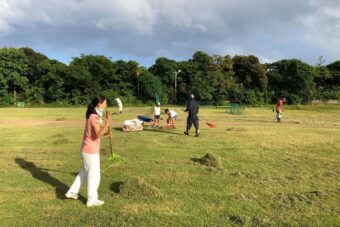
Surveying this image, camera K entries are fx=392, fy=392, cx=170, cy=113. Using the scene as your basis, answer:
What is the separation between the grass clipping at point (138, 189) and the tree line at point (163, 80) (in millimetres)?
54344

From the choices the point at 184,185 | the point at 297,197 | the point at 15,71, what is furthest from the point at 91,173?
the point at 15,71

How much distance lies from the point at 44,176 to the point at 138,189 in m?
2.85

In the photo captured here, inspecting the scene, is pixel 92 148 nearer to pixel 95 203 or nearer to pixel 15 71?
pixel 95 203

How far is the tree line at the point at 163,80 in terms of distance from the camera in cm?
6331

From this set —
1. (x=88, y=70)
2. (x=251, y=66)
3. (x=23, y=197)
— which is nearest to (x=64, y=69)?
(x=88, y=70)

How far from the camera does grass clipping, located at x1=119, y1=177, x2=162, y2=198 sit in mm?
7457

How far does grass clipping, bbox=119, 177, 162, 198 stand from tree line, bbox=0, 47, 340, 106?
5434 centimetres

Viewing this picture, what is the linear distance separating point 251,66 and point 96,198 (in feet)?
213

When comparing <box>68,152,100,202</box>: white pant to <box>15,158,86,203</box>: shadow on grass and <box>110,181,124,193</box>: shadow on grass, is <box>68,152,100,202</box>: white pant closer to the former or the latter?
<box>15,158,86,203</box>: shadow on grass

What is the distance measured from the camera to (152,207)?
6816mm

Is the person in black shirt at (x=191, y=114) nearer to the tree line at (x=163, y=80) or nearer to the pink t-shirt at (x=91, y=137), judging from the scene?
the pink t-shirt at (x=91, y=137)

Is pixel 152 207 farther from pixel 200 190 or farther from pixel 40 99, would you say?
pixel 40 99

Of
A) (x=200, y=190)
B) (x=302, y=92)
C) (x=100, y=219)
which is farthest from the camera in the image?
(x=302, y=92)

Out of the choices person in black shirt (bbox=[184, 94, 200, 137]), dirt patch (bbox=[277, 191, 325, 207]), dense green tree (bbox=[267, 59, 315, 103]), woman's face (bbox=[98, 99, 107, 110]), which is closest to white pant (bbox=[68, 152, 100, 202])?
woman's face (bbox=[98, 99, 107, 110])
